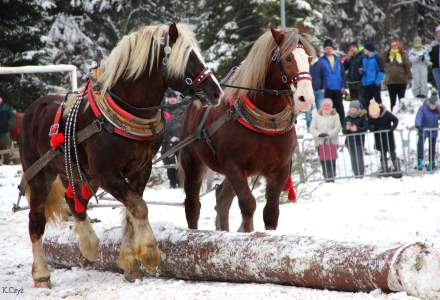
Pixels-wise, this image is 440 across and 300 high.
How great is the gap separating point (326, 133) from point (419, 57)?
484cm

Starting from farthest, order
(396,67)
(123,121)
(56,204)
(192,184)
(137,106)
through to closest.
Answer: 1. (396,67)
2. (192,184)
3. (56,204)
4. (137,106)
5. (123,121)

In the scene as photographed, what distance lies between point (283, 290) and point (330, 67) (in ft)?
32.4

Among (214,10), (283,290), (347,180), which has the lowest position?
(347,180)

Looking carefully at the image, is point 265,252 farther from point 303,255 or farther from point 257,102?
point 257,102

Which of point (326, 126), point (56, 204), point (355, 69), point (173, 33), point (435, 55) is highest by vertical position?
point (173, 33)

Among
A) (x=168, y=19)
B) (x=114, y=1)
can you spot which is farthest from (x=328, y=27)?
(x=114, y=1)

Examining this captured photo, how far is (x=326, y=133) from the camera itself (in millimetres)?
12672

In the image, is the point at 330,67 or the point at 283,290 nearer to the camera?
the point at 283,290

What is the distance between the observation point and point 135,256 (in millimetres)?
5477

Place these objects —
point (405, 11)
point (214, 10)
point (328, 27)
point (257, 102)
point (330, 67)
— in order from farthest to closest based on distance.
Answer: point (328, 27), point (405, 11), point (214, 10), point (330, 67), point (257, 102)

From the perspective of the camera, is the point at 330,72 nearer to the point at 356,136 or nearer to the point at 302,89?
the point at 356,136

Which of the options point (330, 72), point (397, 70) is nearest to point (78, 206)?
point (330, 72)

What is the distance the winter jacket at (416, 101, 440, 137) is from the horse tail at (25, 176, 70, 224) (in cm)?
785

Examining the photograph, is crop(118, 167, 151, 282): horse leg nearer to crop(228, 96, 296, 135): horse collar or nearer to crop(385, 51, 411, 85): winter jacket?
crop(228, 96, 296, 135): horse collar
